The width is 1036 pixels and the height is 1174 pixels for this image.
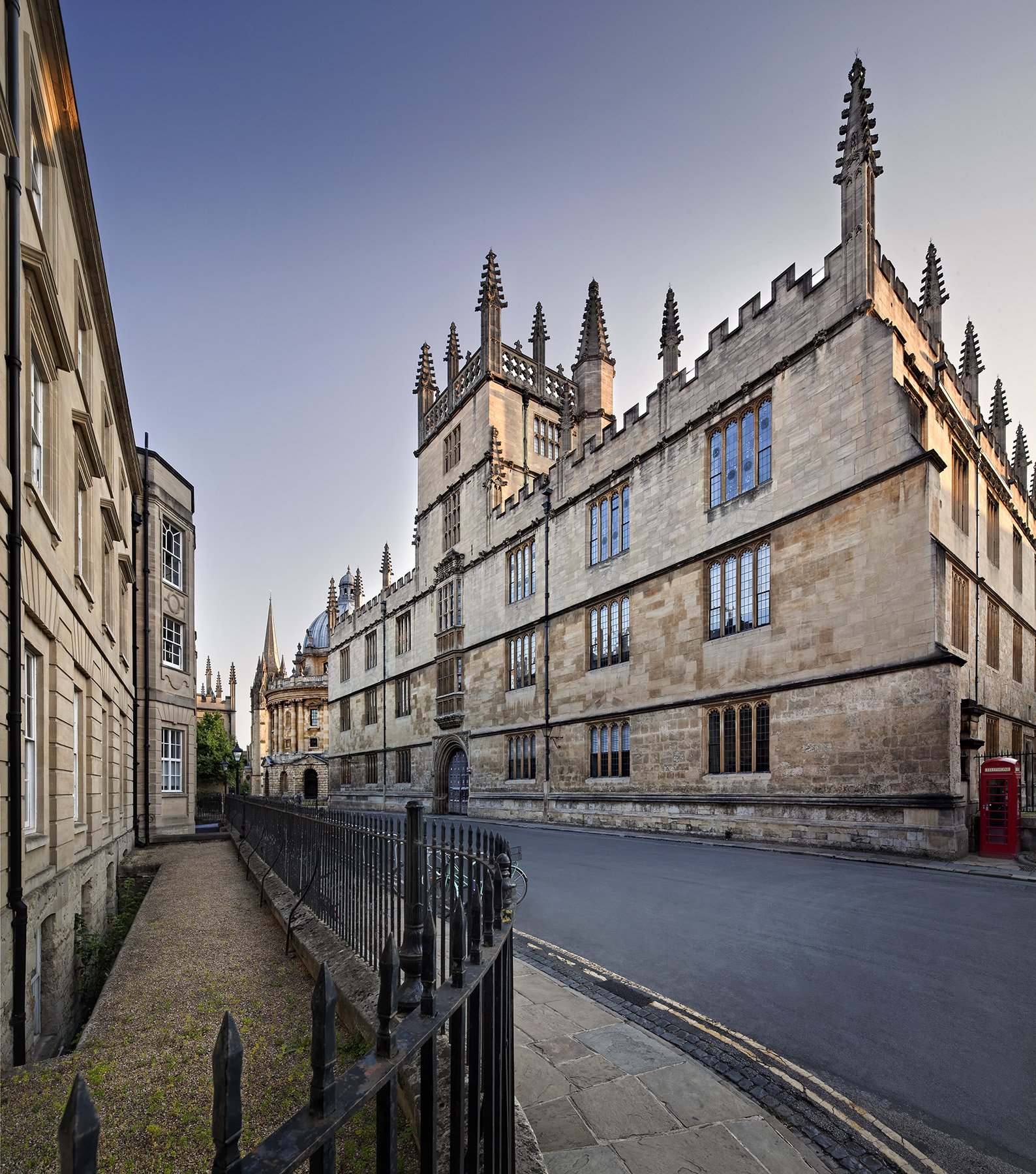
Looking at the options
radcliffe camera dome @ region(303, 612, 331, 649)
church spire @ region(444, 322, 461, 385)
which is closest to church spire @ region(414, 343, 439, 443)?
church spire @ region(444, 322, 461, 385)

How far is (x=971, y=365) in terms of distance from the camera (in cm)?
2023

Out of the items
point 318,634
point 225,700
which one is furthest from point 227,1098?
point 225,700

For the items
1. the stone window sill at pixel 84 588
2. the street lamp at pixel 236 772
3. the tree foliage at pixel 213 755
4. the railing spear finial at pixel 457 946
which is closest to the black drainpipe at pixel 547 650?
the stone window sill at pixel 84 588

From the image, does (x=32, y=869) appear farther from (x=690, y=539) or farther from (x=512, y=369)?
(x=512, y=369)

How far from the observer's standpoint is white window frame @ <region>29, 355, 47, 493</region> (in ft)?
23.6

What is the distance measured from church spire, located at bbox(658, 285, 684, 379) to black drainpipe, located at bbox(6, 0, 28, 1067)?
1671 centimetres

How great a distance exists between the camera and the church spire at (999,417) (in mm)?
21906

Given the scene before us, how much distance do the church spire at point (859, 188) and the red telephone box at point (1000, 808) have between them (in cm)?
987

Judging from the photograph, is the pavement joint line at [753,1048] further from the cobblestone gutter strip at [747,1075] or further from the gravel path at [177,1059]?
the gravel path at [177,1059]

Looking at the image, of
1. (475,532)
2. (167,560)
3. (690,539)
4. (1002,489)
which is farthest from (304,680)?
(1002,489)

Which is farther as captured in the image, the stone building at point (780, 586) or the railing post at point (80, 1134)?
the stone building at point (780, 586)

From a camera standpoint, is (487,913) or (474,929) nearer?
(474,929)

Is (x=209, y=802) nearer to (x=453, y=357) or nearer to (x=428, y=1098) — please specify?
(x=453, y=357)

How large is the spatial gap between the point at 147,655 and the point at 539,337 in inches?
911
